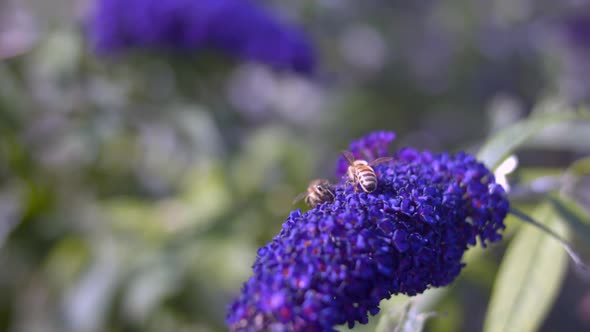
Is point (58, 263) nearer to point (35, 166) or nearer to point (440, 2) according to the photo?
point (35, 166)

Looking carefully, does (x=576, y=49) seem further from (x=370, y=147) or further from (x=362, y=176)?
(x=362, y=176)

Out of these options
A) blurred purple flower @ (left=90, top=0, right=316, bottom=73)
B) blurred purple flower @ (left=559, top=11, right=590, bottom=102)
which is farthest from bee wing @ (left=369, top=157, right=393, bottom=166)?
blurred purple flower @ (left=559, top=11, right=590, bottom=102)

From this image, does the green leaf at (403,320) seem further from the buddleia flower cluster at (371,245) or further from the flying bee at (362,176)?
the flying bee at (362,176)

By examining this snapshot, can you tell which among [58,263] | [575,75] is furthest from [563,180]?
[575,75]

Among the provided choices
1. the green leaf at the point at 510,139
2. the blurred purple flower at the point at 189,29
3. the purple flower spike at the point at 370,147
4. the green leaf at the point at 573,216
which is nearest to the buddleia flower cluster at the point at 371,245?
the purple flower spike at the point at 370,147

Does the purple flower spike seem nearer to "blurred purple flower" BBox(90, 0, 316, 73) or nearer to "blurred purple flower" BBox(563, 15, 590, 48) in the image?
"blurred purple flower" BBox(90, 0, 316, 73)

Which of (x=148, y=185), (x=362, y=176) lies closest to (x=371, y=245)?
(x=362, y=176)
